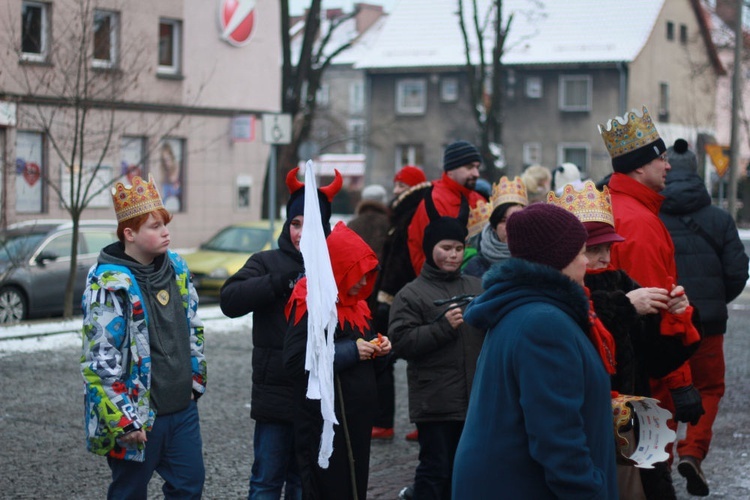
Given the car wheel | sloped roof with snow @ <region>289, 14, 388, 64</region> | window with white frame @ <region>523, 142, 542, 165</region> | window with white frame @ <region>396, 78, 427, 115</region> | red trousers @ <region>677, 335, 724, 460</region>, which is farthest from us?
sloped roof with snow @ <region>289, 14, 388, 64</region>

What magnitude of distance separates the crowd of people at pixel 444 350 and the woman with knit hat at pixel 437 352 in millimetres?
10

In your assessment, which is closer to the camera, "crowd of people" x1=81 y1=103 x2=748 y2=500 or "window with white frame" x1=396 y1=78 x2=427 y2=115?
"crowd of people" x1=81 y1=103 x2=748 y2=500

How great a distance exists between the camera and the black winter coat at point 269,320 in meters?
5.60

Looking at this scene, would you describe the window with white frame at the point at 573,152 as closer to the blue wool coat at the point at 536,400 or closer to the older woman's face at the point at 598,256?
the older woman's face at the point at 598,256

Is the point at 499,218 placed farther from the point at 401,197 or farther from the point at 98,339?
the point at 98,339

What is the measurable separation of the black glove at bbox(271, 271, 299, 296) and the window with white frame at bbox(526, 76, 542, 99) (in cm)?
4728

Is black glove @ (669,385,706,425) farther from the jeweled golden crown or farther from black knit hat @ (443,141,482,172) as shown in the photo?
black knit hat @ (443,141,482,172)

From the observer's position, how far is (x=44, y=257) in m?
17.0

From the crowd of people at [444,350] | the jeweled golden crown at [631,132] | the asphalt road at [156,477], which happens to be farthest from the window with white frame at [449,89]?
the jeweled golden crown at [631,132]

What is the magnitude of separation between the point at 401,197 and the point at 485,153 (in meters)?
26.6

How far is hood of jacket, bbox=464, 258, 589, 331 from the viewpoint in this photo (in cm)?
366

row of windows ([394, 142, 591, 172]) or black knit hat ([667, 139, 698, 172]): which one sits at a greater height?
row of windows ([394, 142, 591, 172])

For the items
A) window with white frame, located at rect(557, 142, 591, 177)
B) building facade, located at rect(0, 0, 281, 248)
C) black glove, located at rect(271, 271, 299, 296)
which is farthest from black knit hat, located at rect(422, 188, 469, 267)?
window with white frame, located at rect(557, 142, 591, 177)

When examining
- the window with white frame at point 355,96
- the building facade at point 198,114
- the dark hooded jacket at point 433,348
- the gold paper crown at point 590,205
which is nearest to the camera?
the gold paper crown at point 590,205
